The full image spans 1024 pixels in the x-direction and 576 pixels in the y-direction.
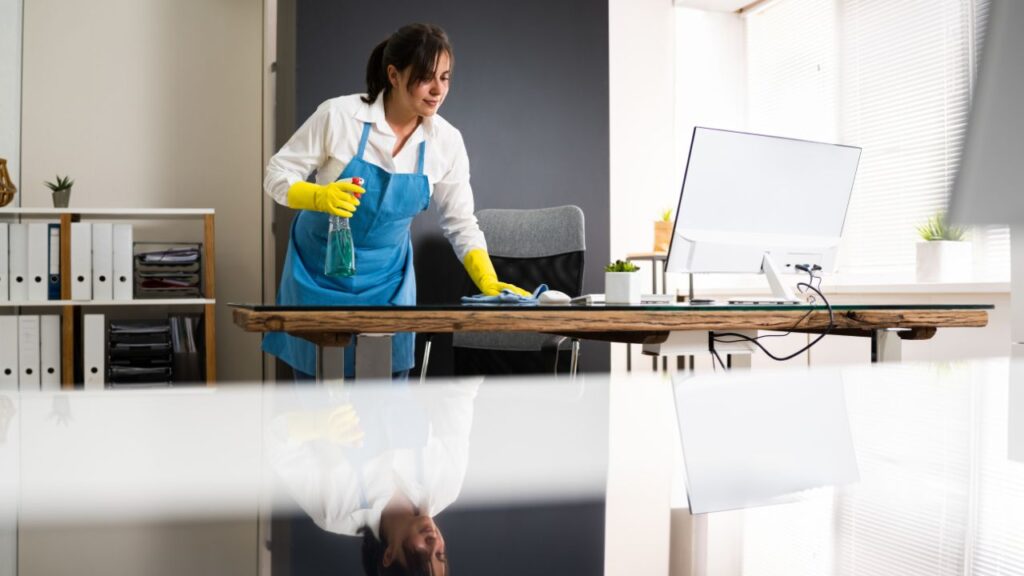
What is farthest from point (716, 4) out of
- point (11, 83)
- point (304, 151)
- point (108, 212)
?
point (11, 83)

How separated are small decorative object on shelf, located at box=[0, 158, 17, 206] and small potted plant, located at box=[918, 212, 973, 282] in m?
4.13

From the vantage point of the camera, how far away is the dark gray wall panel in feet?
10.7

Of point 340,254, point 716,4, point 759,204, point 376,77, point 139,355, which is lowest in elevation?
point 139,355

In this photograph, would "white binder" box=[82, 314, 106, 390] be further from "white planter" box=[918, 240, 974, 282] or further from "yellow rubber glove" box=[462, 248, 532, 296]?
"white planter" box=[918, 240, 974, 282]

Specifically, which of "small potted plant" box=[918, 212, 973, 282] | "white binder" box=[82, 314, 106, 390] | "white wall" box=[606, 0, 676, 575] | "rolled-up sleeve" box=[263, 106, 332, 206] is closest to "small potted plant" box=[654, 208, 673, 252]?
"white wall" box=[606, 0, 676, 575]

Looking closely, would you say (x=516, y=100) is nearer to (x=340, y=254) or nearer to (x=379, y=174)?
(x=379, y=174)

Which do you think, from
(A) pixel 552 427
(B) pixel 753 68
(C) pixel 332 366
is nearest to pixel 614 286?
(C) pixel 332 366

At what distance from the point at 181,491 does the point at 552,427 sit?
43cm

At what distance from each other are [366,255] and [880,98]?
315 centimetres

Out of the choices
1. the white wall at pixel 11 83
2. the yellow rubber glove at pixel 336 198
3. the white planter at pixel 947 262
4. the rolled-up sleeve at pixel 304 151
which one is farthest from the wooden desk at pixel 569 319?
the white wall at pixel 11 83

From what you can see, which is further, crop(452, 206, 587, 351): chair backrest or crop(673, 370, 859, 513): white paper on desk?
crop(452, 206, 587, 351): chair backrest

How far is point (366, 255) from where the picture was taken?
A: 93.0 inches

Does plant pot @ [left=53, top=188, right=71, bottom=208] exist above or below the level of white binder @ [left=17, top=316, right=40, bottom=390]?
above

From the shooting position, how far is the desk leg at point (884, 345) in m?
2.06
